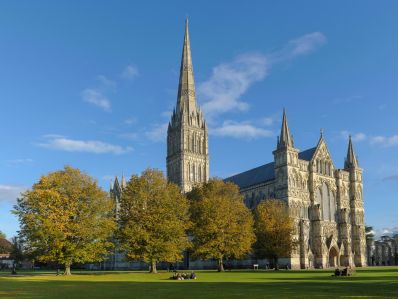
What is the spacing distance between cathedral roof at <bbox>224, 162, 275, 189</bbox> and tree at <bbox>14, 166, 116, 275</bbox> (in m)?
49.9

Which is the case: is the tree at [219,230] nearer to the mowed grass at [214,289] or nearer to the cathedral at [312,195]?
the cathedral at [312,195]

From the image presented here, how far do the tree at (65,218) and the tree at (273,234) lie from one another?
90.1 ft

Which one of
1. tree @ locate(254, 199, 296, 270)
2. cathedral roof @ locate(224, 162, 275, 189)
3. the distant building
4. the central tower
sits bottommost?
the distant building

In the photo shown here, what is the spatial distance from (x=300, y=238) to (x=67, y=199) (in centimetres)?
4993

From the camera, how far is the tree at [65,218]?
56438 millimetres

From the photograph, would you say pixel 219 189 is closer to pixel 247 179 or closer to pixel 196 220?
pixel 196 220

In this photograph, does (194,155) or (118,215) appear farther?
(194,155)

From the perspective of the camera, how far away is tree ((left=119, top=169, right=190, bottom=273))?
6044cm

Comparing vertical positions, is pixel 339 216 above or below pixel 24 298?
above

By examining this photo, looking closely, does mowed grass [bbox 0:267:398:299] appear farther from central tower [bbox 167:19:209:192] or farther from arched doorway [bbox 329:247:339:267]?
central tower [bbox 167:19:209:192]

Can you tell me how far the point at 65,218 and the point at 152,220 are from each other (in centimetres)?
1152

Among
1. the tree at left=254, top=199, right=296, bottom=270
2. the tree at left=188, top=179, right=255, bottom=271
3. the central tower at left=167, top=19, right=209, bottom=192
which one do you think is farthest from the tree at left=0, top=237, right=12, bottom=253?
the tree at left=188, top=179, right=255, bottom=271

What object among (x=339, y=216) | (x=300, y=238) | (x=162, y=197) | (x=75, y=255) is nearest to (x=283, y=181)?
(x=300, y=238)

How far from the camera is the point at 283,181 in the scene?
3578 inches
